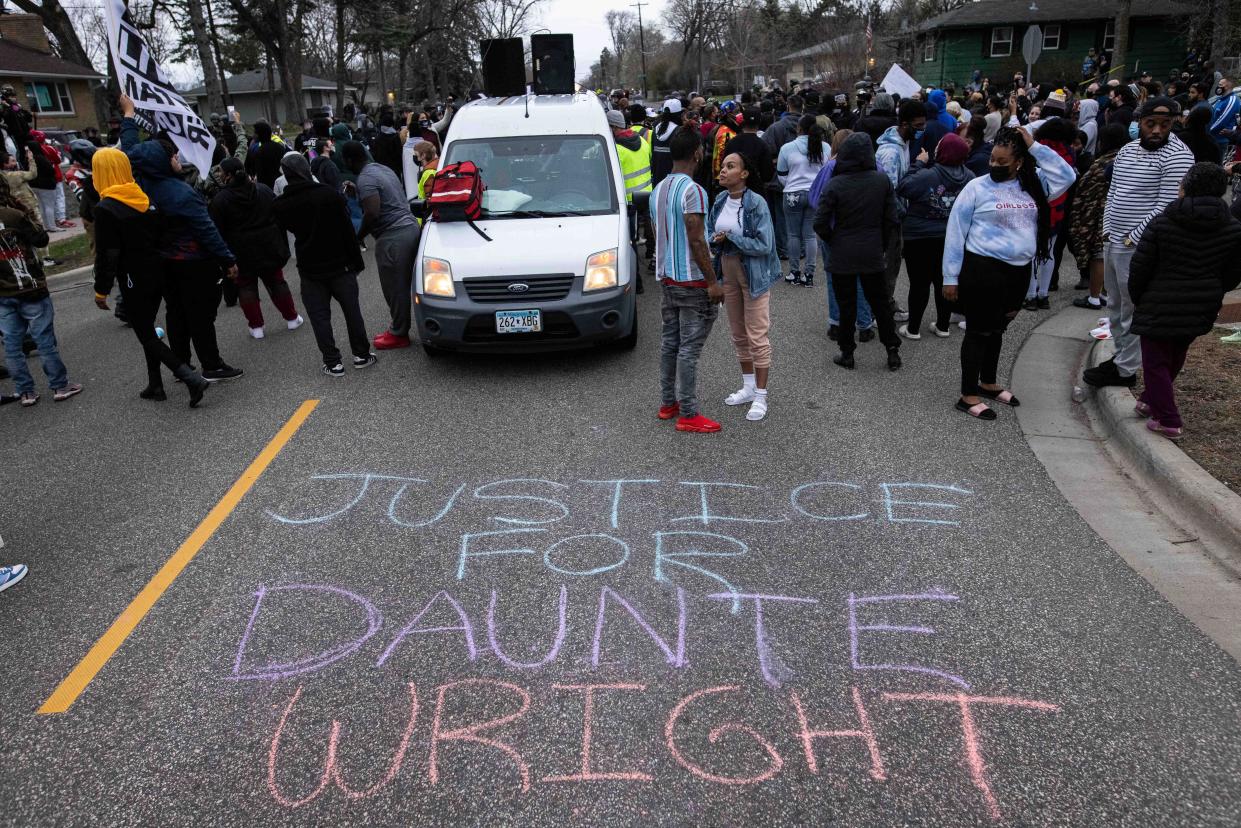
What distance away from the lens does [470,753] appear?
285 cm

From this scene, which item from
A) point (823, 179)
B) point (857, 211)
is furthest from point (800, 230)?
point (857, 211)

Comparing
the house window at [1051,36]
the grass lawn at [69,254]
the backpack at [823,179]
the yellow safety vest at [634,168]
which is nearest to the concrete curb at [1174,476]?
the backpack at [823,179]

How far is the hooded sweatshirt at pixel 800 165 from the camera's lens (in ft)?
29.5

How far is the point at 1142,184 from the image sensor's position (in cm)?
588

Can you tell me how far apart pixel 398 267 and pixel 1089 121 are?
8844 millimetres

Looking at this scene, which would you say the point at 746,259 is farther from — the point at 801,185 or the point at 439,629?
the point at 801,185

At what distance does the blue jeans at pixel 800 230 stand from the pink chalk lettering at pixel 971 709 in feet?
22.9

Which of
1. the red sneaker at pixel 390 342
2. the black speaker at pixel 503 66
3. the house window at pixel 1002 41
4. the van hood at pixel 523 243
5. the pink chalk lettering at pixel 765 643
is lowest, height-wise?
the pink chalk lettering at pixel 765 643

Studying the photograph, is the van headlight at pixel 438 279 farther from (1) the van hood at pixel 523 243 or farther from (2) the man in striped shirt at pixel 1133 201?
(2) the man in striped shirt at pixel 1133 201

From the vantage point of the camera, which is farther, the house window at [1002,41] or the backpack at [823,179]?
the house window at [1002,41]

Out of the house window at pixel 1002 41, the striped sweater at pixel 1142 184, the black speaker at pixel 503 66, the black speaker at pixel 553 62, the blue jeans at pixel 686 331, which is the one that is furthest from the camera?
the house window at pixel 1002 41

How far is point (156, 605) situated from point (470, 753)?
191 cm

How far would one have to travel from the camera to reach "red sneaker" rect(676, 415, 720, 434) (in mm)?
5594

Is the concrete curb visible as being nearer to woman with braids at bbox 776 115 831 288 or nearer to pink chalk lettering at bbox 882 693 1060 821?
pink chalk lettering at bbox 882 693 1060 821
